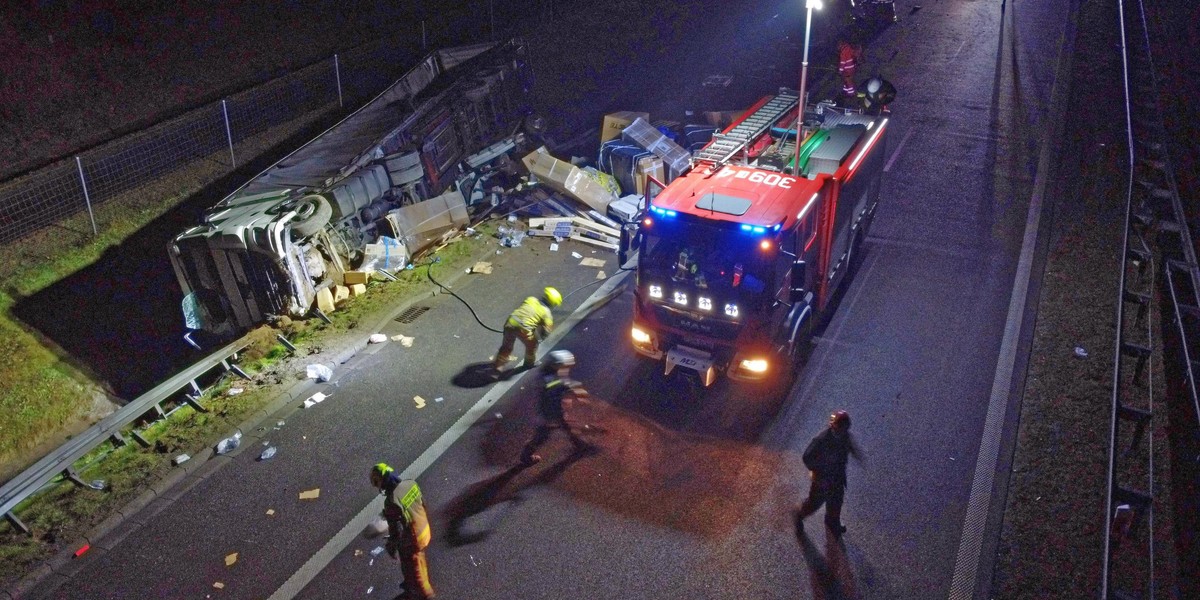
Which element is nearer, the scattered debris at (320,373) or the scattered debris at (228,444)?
the scattered debris at (228,444)

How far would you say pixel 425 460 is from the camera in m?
8.74

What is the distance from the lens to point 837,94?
65.5 ft

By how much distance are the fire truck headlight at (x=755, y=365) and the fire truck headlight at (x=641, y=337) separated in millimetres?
1262

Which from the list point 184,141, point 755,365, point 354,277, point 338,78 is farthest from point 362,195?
point 755,365

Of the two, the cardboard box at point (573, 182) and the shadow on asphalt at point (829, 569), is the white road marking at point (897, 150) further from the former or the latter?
the shadow on asphalt at point (829, 569)

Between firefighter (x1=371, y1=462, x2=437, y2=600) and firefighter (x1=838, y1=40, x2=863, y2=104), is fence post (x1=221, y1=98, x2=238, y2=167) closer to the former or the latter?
firefighter (x1=371, y1=462, x2=437, y2=600)

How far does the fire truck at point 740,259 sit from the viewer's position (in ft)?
28.2

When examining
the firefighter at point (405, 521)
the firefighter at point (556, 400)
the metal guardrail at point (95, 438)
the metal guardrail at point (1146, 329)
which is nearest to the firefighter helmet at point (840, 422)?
the metal guardrail at point (1146, 329)

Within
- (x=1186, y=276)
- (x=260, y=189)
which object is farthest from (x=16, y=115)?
(x=1186, y=276)

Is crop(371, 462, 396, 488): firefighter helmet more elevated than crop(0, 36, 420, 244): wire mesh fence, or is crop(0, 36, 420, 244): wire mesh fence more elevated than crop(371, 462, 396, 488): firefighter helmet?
crop(0, 36, 420, 244): wire mesh fence

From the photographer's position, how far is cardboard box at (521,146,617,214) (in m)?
14.8

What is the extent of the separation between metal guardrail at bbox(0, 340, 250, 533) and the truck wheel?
1982mm

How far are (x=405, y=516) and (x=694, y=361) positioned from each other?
13.5 ft

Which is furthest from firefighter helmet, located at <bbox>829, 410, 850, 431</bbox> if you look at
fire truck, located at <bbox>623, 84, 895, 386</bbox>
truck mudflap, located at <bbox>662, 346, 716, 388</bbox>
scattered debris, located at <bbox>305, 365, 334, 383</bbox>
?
scattered debris, located at <bbox>305, 365, 334, 383</bbox>
